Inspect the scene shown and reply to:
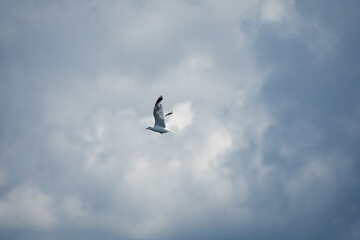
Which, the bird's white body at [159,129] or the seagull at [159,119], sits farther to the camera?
the bird's white body at [159,129]

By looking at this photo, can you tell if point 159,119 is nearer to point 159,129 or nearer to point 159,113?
point 159,113

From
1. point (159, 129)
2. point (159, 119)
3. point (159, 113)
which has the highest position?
point (159, 113)

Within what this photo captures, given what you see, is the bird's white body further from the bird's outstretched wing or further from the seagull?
the bird's outstretched wing

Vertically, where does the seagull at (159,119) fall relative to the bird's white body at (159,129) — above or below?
above

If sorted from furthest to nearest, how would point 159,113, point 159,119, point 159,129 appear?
point 159,129, point 159,119, point 159,113

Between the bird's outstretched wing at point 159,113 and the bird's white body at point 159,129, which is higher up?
the bird's outstretched wing at point 159,113

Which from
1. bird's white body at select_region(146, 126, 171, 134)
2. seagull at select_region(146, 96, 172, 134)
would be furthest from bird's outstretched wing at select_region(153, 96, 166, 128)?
bird's white body at select_region(146, 126, 171, 134)

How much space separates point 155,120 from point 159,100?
6.49 m

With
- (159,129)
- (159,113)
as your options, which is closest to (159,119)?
(159,113)

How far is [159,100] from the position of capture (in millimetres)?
159125

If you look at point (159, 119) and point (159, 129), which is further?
point (159, 129)

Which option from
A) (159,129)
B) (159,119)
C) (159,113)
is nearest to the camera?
(159,113)

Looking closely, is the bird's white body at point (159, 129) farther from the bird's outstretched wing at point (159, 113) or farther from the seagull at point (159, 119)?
the bird's outstretched wing at point (159, 113)

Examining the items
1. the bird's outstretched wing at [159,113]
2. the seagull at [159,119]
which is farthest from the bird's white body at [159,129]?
the bird's outstretched wing at [159,113]
